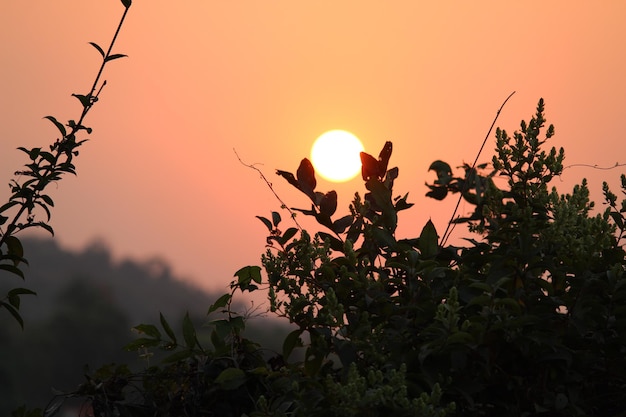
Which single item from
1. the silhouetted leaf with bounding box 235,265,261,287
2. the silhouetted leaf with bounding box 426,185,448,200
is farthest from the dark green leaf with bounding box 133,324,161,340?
the silhouetted leaf with bounding box 426,185,448,200

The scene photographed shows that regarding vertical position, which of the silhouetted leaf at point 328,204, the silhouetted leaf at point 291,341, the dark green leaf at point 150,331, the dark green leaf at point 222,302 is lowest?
the dark green leaf at point 150,331

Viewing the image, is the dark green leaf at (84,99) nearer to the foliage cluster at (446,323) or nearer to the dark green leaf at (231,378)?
the foliage cluster at (446,323)

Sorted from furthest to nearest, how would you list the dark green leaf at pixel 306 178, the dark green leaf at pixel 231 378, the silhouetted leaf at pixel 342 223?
the dark green leaf at pixel 306 178 → the silhouetted leaf at pixel 342 223 → the dark green leaf at pixel 231 378

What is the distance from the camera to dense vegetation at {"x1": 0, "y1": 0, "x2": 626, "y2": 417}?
2824 mm

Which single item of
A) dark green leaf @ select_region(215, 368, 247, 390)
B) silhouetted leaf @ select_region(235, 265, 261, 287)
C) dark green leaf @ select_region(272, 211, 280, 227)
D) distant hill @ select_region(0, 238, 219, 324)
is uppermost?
distant hill @ select_region(0, 238, 219, 324)

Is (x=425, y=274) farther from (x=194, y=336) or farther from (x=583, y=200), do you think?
(x=194, y=336)

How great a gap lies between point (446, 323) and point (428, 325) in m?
0.31

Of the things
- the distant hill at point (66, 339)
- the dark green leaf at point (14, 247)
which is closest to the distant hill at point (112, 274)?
the distant hill at point (66, 339)

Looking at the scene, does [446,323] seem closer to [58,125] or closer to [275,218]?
[275,218]

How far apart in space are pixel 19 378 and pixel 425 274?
→ 245 feet

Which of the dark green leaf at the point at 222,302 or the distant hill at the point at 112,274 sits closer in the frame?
the dark green leaf at the point at 222,302

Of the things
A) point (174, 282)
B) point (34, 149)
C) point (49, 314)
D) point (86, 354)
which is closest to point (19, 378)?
point (86, 354)

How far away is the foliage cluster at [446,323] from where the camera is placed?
2.81 meters

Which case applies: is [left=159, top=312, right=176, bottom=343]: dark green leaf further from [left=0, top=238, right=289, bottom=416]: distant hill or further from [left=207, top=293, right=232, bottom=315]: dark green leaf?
[left=0, top=238, right=289, bottom=416]: distant hill
